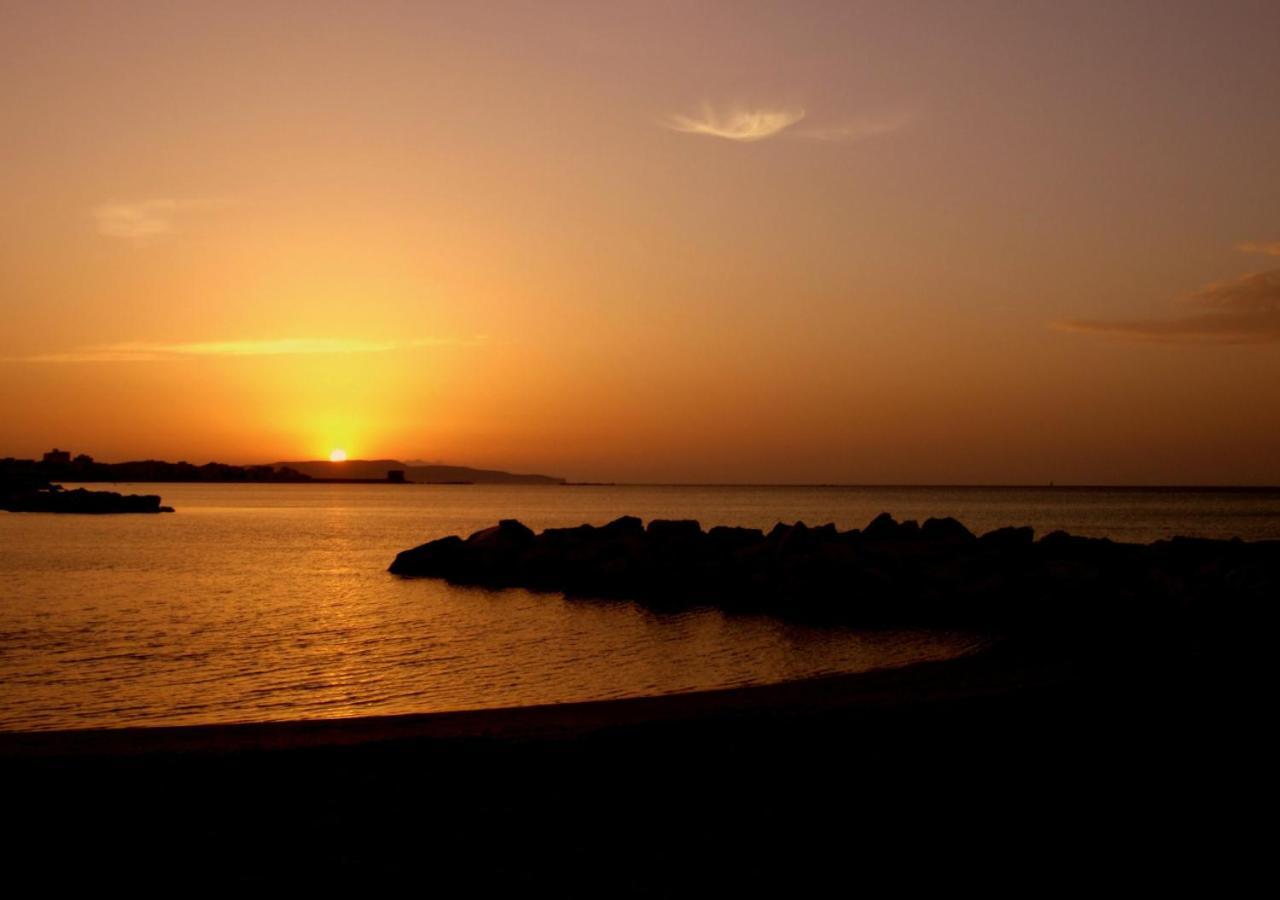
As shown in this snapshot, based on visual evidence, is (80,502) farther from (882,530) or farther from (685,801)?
(685,801)

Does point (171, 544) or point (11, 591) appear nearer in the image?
point (11, 591)

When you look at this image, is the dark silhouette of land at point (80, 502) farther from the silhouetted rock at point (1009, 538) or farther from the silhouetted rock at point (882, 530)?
the silhouetted rock at point (1009, 538)

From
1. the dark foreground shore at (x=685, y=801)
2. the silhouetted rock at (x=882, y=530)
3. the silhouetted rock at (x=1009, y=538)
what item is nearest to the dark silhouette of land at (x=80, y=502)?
the silhouetted rock at (x=882, y=530)

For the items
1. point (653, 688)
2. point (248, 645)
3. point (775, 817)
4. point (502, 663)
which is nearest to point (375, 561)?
point (248, 645)

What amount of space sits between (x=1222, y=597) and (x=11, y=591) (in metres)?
27.5

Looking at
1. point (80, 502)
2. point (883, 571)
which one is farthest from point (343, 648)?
point (80, 502)

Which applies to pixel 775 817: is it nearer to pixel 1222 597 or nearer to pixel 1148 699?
pixel 1148 699

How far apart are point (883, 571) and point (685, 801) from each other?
16.8 meters

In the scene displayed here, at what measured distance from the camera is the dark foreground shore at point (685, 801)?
5676mm

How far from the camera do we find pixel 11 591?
89.1ft

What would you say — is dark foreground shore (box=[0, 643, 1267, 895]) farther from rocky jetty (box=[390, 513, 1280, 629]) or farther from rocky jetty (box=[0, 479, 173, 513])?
rocky jetty (box=[0, 479, 173, 513])

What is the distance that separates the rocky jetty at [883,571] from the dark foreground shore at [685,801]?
10.1 m

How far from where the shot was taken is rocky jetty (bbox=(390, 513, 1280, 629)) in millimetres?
20047

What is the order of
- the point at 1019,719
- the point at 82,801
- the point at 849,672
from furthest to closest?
1. the point at 849,672
2. the point at 1019,719
3. the point at 82,801
